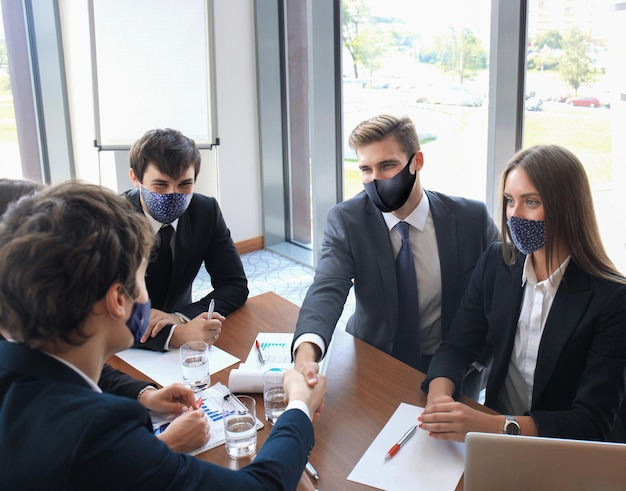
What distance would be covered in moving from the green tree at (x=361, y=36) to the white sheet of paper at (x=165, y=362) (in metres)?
2.97

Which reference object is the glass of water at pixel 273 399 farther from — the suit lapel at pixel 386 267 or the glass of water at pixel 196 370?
the suit lapel at pixel 386 267

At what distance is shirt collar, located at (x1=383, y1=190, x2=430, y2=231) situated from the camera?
204 cm

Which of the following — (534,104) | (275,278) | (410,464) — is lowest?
(275,278)

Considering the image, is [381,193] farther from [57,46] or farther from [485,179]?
[57,46]

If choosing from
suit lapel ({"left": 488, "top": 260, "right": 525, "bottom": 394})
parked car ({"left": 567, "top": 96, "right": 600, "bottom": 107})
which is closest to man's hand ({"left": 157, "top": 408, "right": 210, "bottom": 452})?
suit lapel ({"left": 488, "top": 260, "right": 525, "bottom": 394})

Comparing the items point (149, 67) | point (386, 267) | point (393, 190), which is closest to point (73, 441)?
point (386, 267)

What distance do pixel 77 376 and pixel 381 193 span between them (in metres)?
1.31

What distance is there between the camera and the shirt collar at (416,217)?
2037mm

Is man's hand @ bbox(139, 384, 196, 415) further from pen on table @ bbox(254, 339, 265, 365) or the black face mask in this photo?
the black face mask

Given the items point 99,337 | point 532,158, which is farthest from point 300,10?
point 99,337

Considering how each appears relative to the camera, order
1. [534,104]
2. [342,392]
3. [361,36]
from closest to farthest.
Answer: [342,392] < [534,104] < [361,36]

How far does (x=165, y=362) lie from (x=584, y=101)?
2441 millimetres

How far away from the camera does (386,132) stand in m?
1.99

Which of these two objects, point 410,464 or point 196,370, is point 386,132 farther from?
point 410,464
